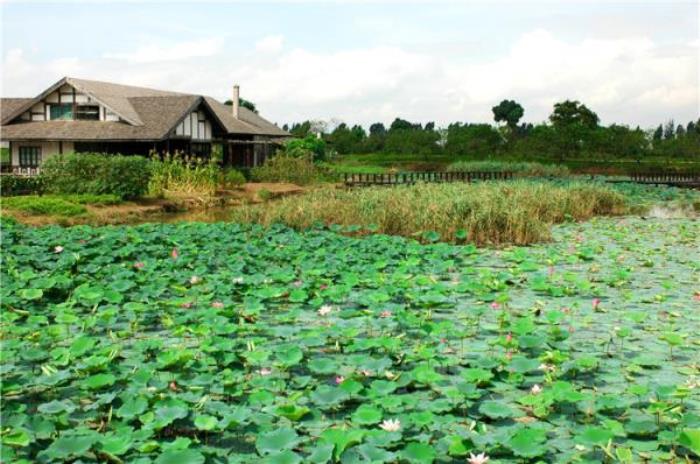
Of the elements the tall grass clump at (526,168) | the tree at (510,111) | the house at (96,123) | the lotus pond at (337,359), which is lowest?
the lotus pond at (337,359)

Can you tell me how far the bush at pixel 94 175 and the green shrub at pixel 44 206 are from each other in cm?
236

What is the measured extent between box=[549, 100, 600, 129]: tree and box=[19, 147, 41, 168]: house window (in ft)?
96.3

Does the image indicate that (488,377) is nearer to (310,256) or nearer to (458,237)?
(310,256)

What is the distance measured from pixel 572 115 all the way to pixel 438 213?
35.4m

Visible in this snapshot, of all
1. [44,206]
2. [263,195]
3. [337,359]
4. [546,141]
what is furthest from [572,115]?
[337,359]

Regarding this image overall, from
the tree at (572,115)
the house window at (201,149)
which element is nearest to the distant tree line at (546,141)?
the tree at (572,115)

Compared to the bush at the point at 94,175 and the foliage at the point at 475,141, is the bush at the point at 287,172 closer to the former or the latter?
the bush at the point at 94,175

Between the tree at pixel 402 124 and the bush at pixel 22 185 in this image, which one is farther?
the tree at pixel 402 124

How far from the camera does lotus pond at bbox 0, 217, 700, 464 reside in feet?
10.1

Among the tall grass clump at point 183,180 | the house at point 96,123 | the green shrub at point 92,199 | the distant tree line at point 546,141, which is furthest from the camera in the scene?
the distant tree line at point 546,141

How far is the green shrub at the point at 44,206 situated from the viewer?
1502cm

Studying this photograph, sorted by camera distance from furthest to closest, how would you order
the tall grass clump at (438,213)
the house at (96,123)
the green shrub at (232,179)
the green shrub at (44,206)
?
the house at (96,123)
the green shrub at (232,179)
the green shrub at (44,206)
the tall grass clump at (438,213)

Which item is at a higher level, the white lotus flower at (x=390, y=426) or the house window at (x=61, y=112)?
the house window at (x=61, y=112)

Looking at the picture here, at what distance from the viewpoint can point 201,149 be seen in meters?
29.3
